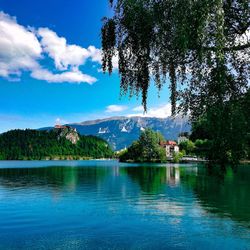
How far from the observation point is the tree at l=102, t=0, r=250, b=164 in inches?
305

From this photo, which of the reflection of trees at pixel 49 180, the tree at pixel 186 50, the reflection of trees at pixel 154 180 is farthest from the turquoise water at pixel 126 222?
the reflection of trees at pixel 49 180

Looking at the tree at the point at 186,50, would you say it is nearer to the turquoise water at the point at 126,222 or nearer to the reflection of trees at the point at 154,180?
the turquoise water at the point at 126,222

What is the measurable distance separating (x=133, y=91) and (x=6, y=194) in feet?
172

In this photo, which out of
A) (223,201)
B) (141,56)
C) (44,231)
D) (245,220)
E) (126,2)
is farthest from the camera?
(223,201)

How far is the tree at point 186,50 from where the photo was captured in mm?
7754

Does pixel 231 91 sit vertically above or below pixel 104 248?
above

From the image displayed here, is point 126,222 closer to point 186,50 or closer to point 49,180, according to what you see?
point 186,50

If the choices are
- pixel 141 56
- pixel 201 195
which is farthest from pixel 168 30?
pixel 201 195

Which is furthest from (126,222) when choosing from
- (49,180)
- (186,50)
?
(49,180)

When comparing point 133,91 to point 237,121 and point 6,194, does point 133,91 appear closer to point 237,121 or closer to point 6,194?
point 237,121

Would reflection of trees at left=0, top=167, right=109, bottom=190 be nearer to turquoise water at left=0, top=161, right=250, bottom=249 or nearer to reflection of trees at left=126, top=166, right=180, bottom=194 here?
reflection of trees at left=126, top=166, right=180, bottom=194

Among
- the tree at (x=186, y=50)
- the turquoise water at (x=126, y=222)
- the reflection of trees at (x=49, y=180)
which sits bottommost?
the turquoise water at (x=126, y=222)

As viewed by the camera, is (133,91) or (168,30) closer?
(168,30)

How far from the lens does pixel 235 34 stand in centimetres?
925
